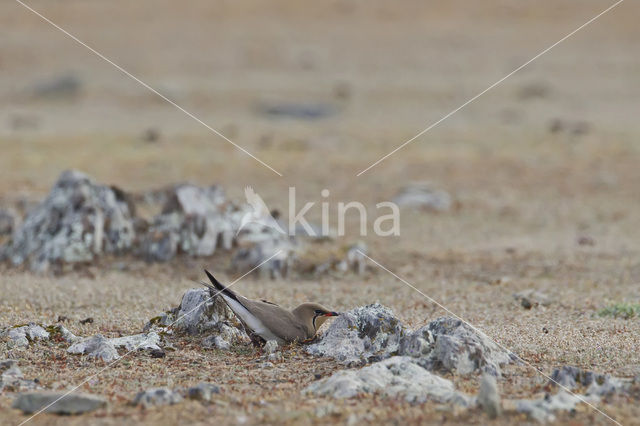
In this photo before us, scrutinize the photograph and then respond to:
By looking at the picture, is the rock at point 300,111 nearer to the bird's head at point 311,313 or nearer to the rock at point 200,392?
the bird's head at point 311,313

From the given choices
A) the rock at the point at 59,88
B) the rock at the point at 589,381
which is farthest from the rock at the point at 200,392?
the rock at the point at 59,88

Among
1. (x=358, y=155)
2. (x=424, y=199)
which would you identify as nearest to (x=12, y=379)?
(x=424, y=199)

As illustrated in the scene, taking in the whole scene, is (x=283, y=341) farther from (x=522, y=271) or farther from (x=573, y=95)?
(x=573, y=95)

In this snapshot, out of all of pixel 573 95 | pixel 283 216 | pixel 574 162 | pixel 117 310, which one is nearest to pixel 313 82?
pixel 573 95

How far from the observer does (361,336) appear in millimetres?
6527

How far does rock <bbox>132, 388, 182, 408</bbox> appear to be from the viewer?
17.0 feet

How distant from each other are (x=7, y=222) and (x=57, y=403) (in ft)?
→ 24.4

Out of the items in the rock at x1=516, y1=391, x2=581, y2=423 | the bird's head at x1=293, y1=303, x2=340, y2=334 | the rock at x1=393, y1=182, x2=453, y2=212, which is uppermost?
the rock at x1=393, y1=182, x2=453, y2=212

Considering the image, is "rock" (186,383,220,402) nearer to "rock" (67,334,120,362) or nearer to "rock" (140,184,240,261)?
"rock" (67,334,120,362)

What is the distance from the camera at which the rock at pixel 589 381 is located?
17.8ft

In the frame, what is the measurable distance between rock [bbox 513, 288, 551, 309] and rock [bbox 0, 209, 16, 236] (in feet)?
22.4

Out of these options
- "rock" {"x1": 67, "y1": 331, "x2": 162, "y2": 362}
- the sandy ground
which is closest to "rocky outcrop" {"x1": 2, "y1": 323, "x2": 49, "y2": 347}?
the sandy ground

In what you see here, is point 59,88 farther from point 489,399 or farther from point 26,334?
point 489,399

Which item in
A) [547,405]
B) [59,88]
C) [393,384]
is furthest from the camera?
[59,88]
